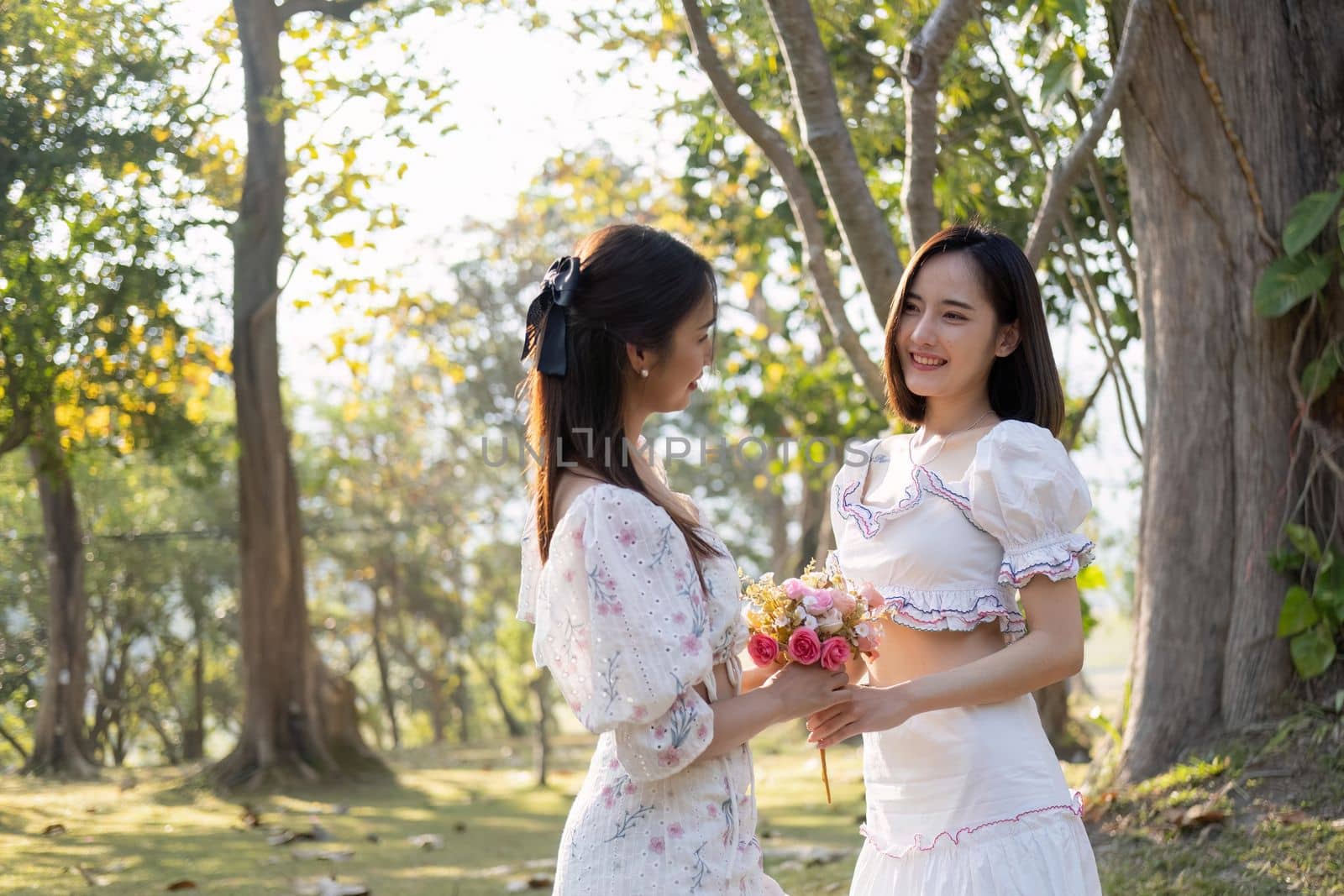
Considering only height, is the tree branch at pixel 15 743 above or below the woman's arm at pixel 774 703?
below

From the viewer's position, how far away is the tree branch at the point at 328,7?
6.80 m

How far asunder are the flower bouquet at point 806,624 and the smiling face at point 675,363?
30 cm

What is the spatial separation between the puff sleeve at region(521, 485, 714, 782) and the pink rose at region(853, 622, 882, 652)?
29 cm

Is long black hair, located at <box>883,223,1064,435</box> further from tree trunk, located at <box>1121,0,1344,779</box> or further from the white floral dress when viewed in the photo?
tree trunk, located at <box>1121,0,1344,779</box>

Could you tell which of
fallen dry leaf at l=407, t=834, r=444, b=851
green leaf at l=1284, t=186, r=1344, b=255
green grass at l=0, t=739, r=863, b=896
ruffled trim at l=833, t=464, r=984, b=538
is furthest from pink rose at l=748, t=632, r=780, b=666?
fallen dry leaf at l=407, t=834, r=444, b=851

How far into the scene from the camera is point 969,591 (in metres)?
1.96

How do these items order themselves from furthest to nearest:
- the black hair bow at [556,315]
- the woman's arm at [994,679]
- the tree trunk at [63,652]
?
the tree trunk at [63,652]
the woman's arm at [994,679]
the black hair bow at [556,315]

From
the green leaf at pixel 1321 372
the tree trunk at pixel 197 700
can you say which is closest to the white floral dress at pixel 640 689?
the green leaf at pixel 1321 372

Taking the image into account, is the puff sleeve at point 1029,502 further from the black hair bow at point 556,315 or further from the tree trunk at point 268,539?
the tree trunk at point 268,539

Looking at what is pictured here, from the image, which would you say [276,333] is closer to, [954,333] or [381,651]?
[954,333]

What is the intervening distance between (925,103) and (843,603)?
1913mm

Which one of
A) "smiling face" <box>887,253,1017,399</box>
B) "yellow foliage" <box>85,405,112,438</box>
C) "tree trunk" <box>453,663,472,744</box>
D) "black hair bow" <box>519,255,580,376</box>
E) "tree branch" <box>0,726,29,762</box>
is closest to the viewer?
"black hair bow" <box>519,255,580,376</box>

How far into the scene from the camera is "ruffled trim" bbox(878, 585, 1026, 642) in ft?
6.42

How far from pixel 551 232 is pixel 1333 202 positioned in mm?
10853
